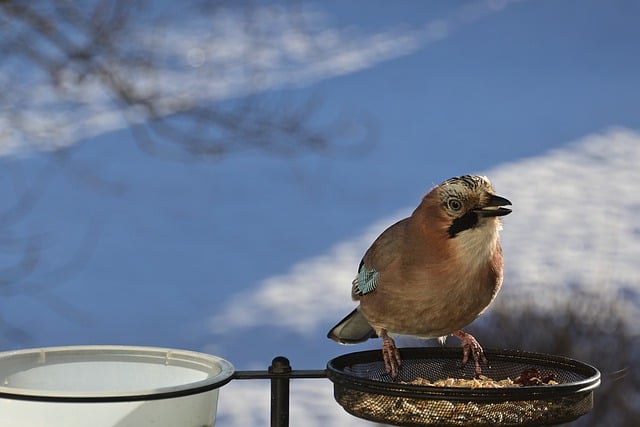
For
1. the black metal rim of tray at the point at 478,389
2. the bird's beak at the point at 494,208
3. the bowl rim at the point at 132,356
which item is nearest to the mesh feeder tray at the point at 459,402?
the black metal rim of tray at the point at 478,389

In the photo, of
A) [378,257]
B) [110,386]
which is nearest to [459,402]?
[378,257]

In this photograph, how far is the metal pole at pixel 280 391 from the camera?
1.40 meters

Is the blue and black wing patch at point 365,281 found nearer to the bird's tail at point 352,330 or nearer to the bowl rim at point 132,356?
the bird's tail at point 352,330

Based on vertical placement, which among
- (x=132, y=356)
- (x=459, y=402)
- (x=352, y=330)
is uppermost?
(x=352, y=330)

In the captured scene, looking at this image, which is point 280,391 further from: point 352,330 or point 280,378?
point 352,330

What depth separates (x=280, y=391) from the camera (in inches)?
55.5

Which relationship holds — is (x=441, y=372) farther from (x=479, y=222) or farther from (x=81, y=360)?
(x=81, y=360)

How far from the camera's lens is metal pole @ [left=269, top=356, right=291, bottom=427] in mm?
1396

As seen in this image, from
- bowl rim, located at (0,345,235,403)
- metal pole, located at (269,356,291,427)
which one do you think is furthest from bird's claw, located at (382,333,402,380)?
bowl rim, located at (0,345,235,403)

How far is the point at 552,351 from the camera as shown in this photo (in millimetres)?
2902

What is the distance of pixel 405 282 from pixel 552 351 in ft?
5.03

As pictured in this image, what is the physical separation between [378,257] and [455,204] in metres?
0.20

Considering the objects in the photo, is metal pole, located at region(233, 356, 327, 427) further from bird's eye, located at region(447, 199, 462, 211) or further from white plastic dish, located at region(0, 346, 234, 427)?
bird's eye, located at region(447, 199, 462, 211)

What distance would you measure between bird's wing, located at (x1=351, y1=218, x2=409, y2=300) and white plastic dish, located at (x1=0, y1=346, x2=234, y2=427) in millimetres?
348
